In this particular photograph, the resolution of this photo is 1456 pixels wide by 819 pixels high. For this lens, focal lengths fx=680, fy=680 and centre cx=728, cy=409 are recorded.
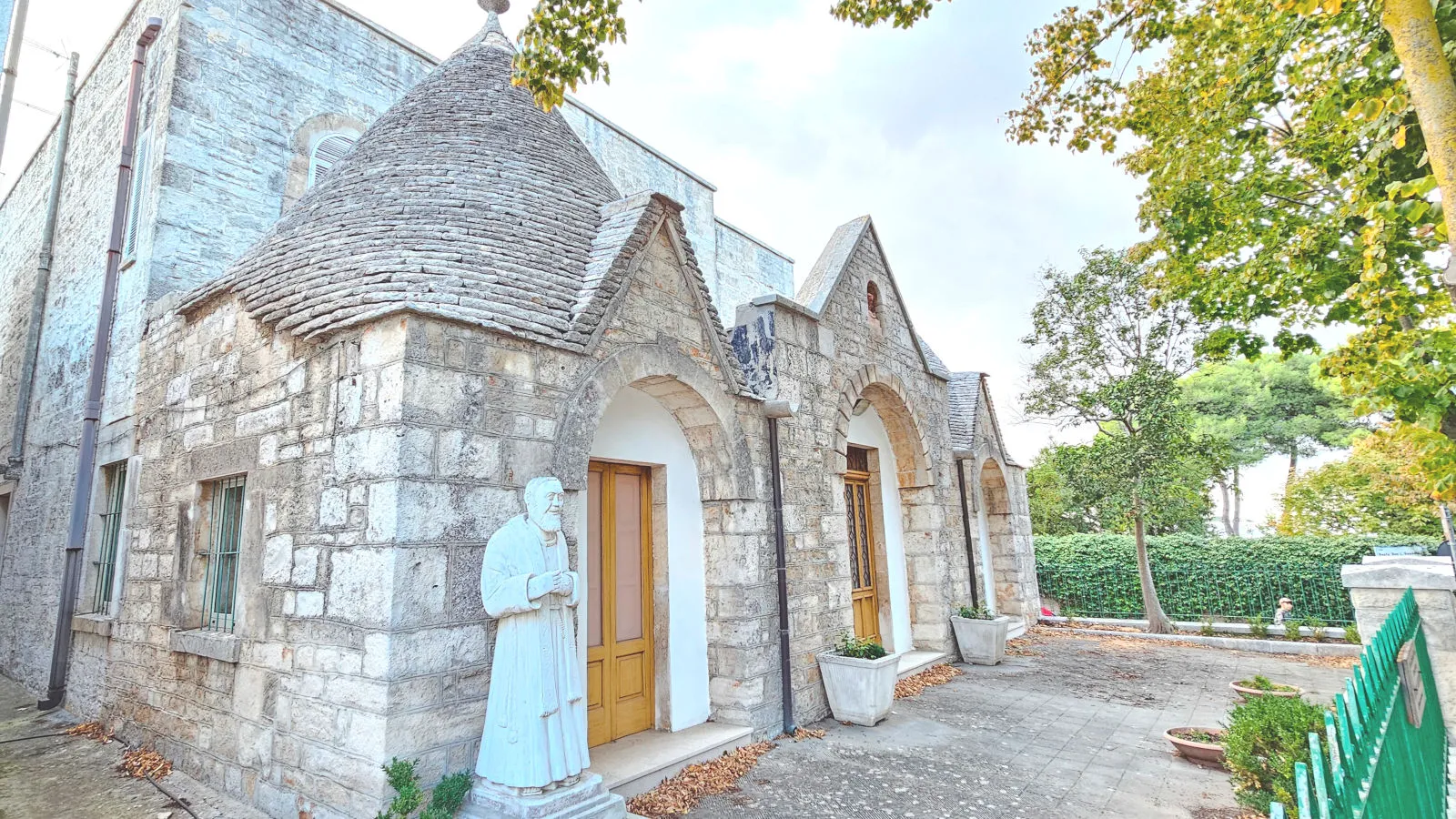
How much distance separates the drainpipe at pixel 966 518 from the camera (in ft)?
32.6

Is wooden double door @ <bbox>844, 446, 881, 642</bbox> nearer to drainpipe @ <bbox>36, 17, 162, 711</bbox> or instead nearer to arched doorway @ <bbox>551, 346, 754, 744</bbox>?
arched doorway @ <bbox>551, 346, 754, 744</bbox>

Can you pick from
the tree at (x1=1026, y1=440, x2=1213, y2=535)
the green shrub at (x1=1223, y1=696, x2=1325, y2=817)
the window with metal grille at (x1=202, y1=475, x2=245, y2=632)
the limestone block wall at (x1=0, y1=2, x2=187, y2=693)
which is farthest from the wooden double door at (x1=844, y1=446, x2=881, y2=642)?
the limestone block wall at (x1=0, y1=2, x2=187, y2=693)

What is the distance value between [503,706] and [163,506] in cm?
426

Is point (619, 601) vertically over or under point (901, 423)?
under

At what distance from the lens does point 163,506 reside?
5797mm

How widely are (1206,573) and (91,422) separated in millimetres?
17159

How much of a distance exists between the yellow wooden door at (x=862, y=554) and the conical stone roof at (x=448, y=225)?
186 inches

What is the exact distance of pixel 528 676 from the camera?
12.0 feet

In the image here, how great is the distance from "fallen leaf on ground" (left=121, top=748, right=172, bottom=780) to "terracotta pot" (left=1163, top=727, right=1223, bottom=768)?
7582 millimetres

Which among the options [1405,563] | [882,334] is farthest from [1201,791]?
[882,334]

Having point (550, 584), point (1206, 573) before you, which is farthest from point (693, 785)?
point (1206, 573)

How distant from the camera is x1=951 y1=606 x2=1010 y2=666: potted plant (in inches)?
349

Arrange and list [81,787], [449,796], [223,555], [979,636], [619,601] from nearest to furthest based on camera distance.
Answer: [449,796] → [81,787] → [223,555] → [619,601] → [979,636]

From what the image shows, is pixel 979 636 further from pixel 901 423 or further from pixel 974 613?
pixel 901 423
